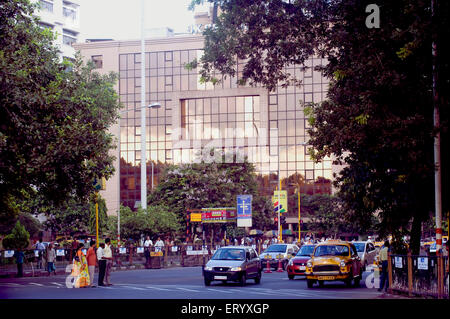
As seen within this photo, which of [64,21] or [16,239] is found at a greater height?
[64,21]

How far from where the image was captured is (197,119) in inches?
3996

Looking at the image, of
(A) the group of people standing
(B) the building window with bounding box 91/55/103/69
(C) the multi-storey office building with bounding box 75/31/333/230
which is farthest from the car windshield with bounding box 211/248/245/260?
(B) the building window with bounding box 91/55/103/69

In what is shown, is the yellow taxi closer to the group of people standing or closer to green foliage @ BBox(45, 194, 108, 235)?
the group of people standing

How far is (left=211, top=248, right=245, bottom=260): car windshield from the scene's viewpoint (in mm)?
29766

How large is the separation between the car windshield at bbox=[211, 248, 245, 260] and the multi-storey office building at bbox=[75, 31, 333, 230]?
222 ft

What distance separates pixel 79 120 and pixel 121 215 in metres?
26.2

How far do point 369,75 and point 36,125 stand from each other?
13.2m

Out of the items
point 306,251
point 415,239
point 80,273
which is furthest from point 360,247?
point 80,273

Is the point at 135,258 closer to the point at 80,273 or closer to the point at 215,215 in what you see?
the point at 215,215

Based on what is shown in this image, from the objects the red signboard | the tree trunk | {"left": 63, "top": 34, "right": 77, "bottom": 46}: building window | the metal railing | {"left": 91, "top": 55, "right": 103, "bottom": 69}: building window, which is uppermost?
{"left": 63, "top": 34, "right": 77, "bottom": 46}: building window

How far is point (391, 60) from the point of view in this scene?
2033 centimetres

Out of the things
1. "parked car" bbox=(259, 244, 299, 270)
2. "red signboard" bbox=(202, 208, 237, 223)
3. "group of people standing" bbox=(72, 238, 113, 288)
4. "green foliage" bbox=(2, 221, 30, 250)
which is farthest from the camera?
"red signboard" bbox=(202, 208, 237, 223)

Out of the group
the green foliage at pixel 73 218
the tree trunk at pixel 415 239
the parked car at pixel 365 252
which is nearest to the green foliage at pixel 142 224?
the green foliage at pixel 73 218
